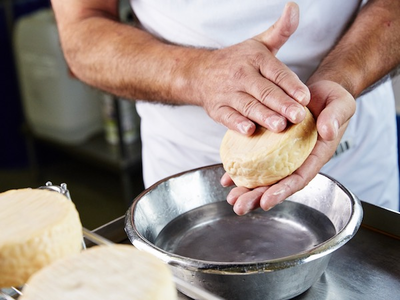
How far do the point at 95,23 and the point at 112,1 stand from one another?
11 centimetres

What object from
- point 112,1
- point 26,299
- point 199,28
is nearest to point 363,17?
point 199,28

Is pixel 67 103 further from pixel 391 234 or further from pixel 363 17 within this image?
pixel 391 234

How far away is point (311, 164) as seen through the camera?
939 millimetres

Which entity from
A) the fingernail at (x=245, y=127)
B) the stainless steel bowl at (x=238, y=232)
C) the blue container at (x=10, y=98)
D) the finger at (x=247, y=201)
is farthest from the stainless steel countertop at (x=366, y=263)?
the blue container at (x=10, y=98)

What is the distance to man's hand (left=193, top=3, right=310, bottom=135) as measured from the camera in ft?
2.90

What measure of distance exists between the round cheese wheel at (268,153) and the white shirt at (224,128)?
0.38 meters

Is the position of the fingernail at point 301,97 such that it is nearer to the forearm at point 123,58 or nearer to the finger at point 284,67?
the finger at point 284,67

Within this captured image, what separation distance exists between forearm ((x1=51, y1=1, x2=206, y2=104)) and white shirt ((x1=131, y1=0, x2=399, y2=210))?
0.08m

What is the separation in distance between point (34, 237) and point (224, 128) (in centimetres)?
77

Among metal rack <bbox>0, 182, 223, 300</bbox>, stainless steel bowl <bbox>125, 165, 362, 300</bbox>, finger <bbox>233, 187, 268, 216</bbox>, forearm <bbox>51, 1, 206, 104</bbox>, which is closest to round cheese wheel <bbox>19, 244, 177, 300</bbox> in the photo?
metal rack <bbox>0, 182, 223, 300</bbox>

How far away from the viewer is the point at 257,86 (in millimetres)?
922

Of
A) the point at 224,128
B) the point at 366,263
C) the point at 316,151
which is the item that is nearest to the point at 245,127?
the point at 316,151

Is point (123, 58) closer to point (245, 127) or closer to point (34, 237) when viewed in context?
point (245, 127)

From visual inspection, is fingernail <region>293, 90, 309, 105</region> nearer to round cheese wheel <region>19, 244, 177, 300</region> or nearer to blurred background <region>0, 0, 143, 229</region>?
round cheese wheel <region>19, 244, 177, 300</region>
